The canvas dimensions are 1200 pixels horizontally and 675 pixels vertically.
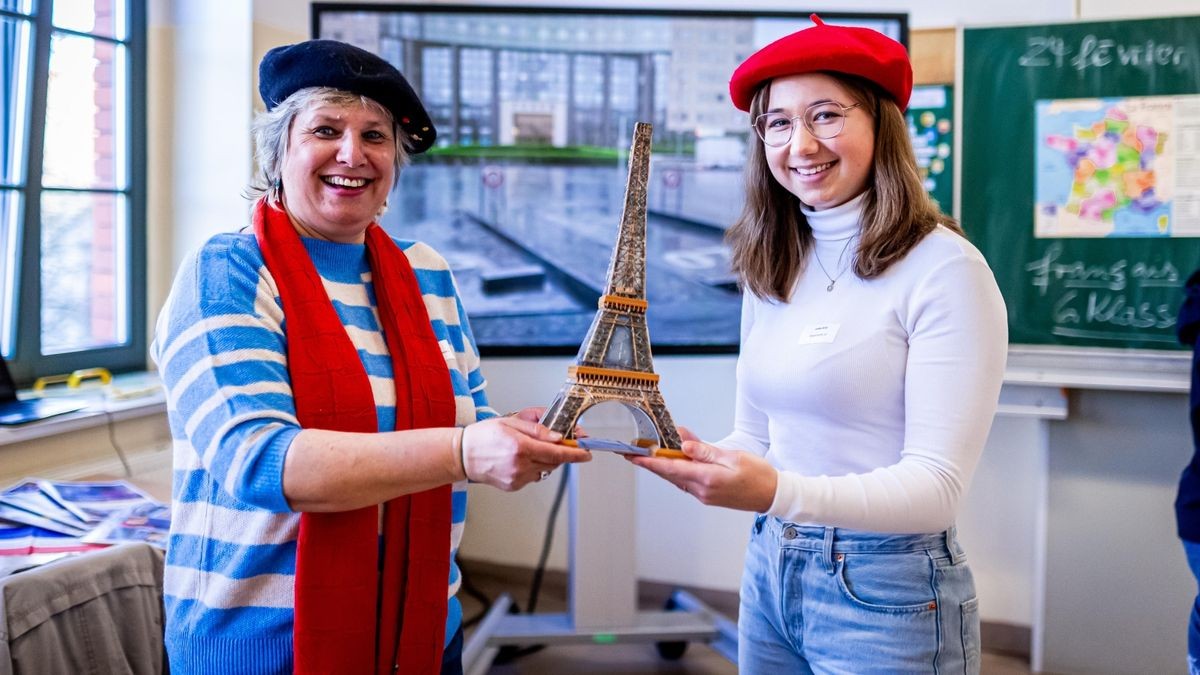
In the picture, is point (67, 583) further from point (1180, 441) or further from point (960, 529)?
point (1180, 441)

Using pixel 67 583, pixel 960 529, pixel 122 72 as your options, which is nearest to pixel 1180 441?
pixel 960 529

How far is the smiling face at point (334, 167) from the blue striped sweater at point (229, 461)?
0.40 feet

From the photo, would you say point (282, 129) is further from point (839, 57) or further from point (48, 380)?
point (48, 380)

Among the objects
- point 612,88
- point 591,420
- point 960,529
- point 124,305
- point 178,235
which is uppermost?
point 612,88

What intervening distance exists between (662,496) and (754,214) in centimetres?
268

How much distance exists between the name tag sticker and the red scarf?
0.59m

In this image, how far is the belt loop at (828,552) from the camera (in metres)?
1.51

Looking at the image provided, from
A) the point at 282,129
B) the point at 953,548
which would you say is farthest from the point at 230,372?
the point at 953,548

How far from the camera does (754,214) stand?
1815 millimetres

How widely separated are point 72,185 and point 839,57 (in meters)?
3.08

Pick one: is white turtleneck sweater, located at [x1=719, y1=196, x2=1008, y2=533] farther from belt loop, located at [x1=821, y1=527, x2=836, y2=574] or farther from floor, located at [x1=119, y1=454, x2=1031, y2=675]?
floor, located at [x1=119, y1=454, x2=1031, y2=675]

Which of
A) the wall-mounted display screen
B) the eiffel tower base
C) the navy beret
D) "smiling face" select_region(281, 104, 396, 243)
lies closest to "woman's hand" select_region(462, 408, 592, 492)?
the eiffel tower base

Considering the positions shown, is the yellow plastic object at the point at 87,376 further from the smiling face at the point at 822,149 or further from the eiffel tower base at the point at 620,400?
the smiling face at the point at 822,149

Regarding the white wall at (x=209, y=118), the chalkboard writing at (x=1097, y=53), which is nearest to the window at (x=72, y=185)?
the white wall at (x=209, y=118)
